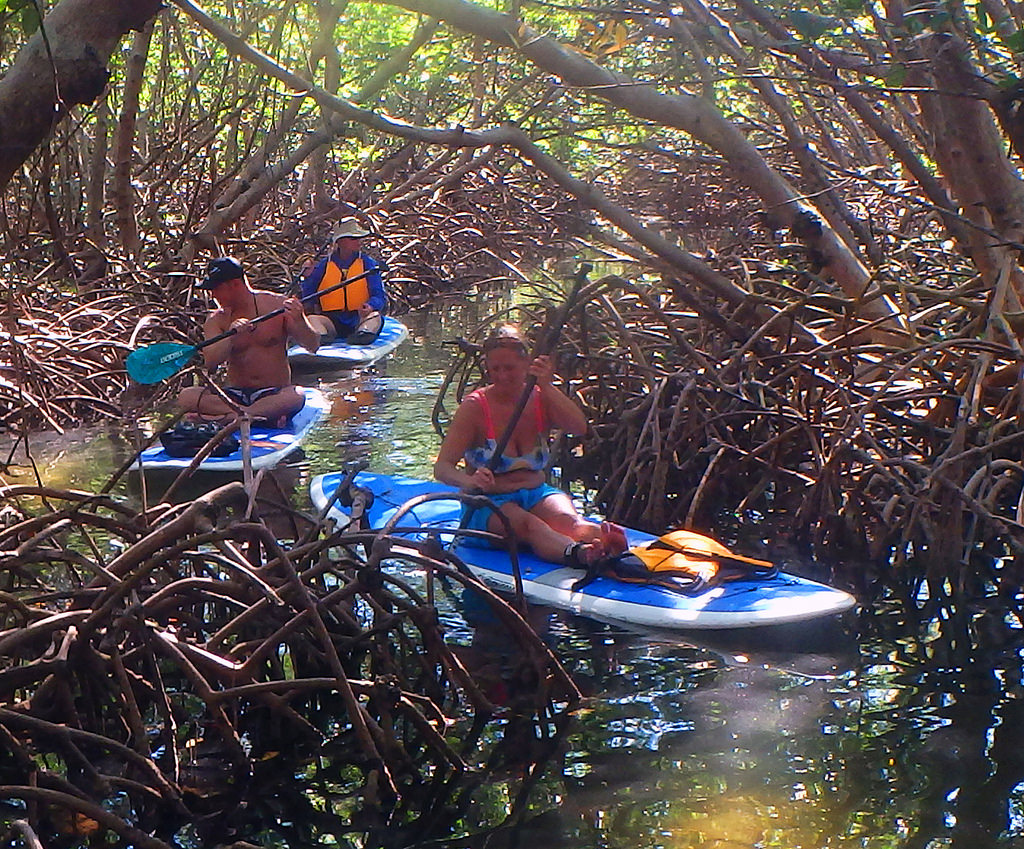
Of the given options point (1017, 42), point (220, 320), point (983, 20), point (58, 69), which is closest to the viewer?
point (58, 69)

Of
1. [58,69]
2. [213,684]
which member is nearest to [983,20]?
[58,69]

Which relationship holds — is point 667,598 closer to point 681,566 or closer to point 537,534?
point 681,566

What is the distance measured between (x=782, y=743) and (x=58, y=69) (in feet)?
9.04

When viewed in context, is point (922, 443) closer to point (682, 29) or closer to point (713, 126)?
point (713, 126)

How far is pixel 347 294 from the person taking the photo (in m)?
12.0

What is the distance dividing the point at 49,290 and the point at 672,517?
5.36 metres

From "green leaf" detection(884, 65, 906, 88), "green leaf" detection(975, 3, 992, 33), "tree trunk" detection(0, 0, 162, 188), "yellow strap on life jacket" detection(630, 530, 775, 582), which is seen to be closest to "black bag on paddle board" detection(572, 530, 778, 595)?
"yellow strap on life jacket" detection(630, 530, 775, 582)

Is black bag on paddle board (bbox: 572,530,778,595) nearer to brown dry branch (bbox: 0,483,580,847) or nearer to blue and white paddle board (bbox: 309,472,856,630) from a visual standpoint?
blue and white paddle board (bbox: 309,472,856,630)

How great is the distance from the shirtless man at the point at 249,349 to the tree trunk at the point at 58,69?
5.16 m

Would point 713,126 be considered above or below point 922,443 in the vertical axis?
above

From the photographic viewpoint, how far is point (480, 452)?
18.7 ft

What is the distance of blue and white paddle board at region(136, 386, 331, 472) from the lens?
7.10 m

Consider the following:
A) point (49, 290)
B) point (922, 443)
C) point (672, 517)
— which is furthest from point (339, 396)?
point (922, 443)

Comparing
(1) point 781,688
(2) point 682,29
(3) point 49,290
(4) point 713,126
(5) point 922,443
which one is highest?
(2) point 682,29
